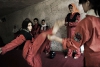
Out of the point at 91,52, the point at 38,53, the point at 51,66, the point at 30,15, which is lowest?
the point at 51,66

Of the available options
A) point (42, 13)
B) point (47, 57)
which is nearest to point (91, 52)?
point (47, 57)

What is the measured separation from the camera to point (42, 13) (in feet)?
10.3

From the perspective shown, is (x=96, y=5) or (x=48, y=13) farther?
(x=48, y=13)

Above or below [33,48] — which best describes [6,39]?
below

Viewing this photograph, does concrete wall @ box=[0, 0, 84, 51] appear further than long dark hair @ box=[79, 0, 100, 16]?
Yes

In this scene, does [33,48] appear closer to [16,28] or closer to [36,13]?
[36,13]

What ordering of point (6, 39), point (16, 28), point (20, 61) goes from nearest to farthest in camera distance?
point (20, 61) < point (16, 28) < point (6, 39)

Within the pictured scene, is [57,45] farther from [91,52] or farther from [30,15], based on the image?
[91,52]

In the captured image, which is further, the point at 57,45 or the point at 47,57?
the point at 57,45

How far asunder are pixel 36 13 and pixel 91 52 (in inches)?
101

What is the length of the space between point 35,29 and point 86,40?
2155 mm

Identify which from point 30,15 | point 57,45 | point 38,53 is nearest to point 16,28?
point 30,15

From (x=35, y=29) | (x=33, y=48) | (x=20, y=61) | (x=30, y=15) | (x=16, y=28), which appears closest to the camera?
(x=33, y=48)

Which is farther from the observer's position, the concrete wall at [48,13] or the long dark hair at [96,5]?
the concrete wall at [48,13]
